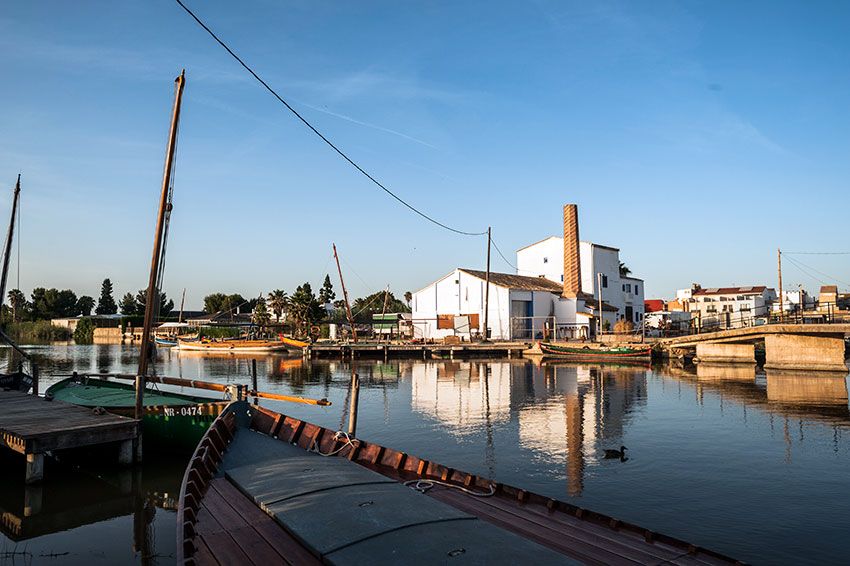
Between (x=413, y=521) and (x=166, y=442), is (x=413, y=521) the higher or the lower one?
the higher one

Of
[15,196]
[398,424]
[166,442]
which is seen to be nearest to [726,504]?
[398,424]

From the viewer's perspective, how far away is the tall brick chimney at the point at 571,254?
6353 centimetres

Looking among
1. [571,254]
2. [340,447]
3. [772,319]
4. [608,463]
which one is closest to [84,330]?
[571,254]

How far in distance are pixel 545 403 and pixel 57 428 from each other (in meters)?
19.8

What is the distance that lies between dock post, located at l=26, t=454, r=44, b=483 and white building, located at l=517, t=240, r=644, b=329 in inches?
2333

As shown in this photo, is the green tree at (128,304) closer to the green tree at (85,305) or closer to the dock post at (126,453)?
the green tree at (85,305)

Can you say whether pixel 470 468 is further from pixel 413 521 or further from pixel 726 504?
pixel 413 521

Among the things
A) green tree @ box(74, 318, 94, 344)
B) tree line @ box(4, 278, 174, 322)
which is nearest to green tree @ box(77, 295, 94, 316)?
tree line @ box(4, 278, 174, 322)

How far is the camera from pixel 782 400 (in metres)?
26.7

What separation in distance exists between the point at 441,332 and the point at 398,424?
40.8 m

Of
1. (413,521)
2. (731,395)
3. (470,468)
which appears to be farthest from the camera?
(731,395)

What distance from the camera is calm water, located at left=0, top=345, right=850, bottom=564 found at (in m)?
10.8

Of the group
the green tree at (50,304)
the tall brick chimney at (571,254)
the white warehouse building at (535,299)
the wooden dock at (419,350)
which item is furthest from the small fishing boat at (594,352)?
the green tree at (50,304)

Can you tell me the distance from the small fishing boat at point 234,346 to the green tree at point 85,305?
282 ft
